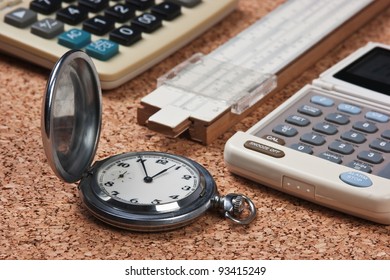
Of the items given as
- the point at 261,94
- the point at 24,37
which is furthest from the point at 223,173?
the point at 24,37

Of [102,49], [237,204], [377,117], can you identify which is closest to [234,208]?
[237,204]

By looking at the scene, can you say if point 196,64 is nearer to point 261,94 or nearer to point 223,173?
point 261,94

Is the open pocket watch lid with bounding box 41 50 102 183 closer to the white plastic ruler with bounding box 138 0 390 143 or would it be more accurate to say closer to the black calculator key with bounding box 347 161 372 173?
the white plastic ruler with bounding box 138 0 390 143

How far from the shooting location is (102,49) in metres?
1.10

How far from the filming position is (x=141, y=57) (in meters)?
1.12

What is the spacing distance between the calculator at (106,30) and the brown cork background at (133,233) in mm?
66

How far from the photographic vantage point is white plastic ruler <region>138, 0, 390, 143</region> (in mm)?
1011

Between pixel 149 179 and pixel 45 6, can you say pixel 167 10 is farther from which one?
pixel 149 179

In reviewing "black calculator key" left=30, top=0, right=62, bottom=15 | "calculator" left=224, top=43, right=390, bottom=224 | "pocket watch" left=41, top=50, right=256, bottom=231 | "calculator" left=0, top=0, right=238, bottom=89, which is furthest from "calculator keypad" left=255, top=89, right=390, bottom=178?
"black calculator key" left=30, top=0, right=62, bottom=15

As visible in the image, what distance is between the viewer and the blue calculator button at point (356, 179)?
0.87 metres

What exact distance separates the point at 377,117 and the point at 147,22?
330 mm

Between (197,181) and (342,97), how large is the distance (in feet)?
0.75
